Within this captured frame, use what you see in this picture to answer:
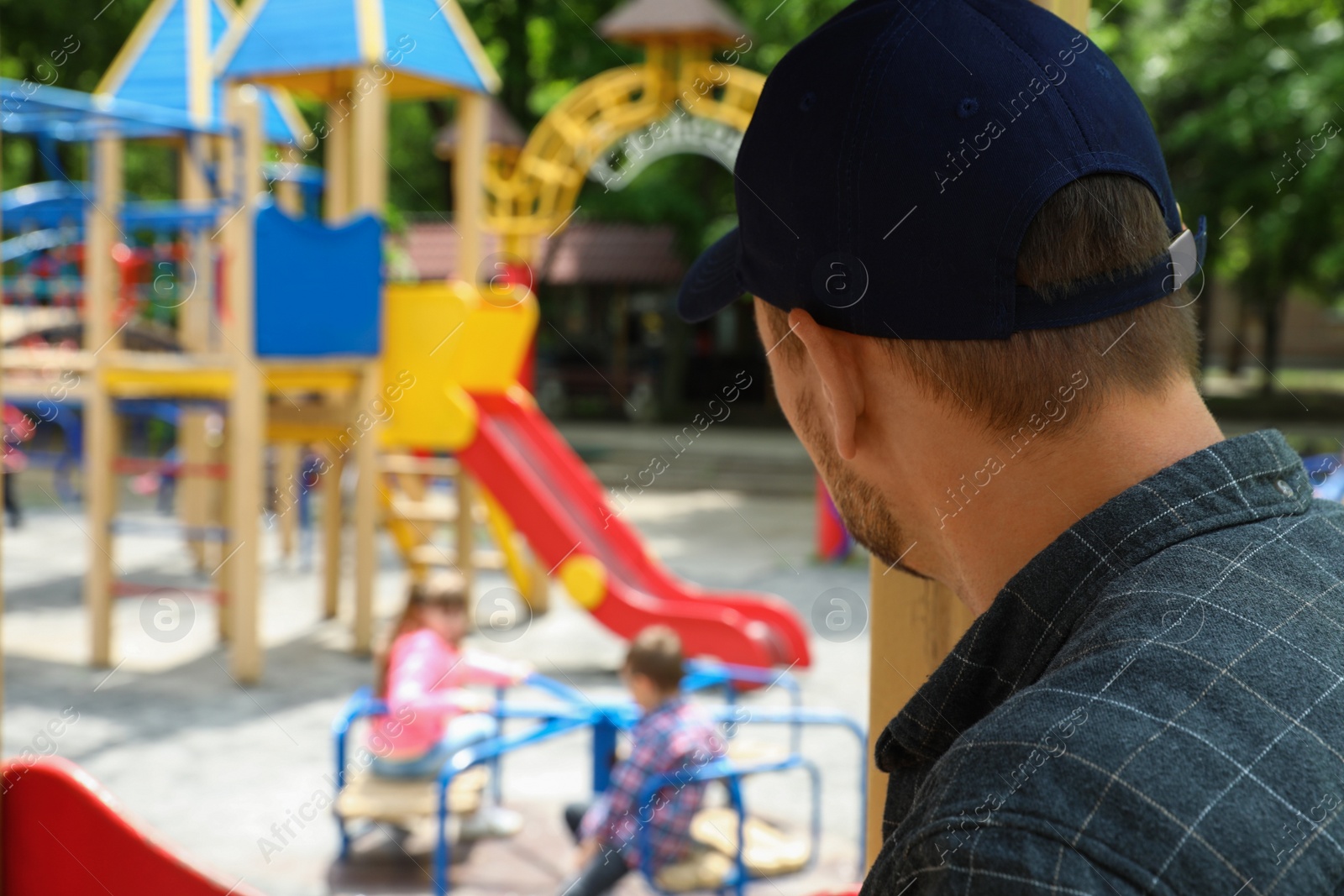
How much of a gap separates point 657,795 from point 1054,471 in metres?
3.05

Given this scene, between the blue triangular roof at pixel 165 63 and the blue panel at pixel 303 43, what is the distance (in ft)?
5.47

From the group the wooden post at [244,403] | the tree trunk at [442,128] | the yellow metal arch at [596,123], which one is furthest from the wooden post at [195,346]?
the tree trunk at [442,128]

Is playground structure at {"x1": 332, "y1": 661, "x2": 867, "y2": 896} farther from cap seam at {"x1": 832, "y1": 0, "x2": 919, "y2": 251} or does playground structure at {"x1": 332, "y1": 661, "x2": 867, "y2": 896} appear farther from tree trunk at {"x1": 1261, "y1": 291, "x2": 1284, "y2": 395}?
tree trunk at {"x1": 1261, "y1": 291, "x2": 1284, "y2": 395}

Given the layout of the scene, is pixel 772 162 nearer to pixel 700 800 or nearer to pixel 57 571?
pixel 700 800

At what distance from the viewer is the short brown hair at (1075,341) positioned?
0.80m

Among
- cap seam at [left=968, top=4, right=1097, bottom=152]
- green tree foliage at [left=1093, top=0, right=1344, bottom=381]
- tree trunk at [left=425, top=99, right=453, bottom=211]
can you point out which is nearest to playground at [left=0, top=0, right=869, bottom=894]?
cap seam at [left=968, top=4, right=1097, bottom=152]

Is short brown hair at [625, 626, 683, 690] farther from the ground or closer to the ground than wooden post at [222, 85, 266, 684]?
closer to the ground

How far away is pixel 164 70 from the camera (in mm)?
8812

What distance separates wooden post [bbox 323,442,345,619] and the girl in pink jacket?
3152mm

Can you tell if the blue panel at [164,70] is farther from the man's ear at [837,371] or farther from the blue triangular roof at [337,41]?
the man's ear at [837,371]

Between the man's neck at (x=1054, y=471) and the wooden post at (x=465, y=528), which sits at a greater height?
the man's neck at (x=1054, y=471)

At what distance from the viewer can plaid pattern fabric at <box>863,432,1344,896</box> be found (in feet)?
1.93

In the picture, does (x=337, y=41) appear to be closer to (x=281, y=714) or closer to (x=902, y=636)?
(x=281, y=714)

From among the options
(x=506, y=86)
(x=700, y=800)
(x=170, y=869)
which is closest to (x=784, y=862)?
(x=700, y=800)
